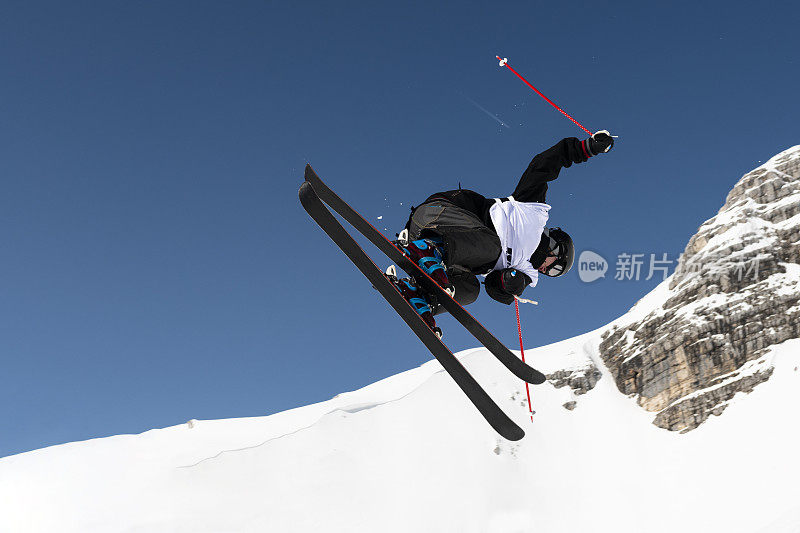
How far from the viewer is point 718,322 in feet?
194

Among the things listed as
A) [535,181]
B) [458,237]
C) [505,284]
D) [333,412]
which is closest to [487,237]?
[458,237]

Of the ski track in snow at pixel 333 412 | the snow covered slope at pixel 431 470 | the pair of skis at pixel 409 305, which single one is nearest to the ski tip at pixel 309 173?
the pair of skis at pixel 409 305

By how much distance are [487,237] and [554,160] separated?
3.42 feet

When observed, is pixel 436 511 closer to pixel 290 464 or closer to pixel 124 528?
pixel 290 464

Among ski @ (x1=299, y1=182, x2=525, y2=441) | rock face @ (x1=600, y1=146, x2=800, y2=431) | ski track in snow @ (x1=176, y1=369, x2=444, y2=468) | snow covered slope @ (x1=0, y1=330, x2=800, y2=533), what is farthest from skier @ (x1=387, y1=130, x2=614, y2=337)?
rock face @ (x1=600, y1=146, x2=800, y2=431)

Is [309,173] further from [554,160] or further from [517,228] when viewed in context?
[554,160]

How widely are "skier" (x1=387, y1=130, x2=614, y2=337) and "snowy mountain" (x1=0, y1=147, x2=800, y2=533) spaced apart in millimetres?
11456

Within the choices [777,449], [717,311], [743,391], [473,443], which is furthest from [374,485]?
[717,311]

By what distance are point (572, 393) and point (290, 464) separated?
41.8 metres

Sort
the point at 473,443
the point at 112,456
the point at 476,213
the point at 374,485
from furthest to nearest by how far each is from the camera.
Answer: the point at 473,443
the point at 374,485
the point at 112,456
the point at 476,213

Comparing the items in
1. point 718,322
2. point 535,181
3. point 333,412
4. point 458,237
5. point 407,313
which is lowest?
point 407,313

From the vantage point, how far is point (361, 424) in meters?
42.4

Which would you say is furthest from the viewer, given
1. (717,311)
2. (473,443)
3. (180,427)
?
(717,311)

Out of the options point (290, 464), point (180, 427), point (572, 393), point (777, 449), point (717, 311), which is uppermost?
point (717, 311)
